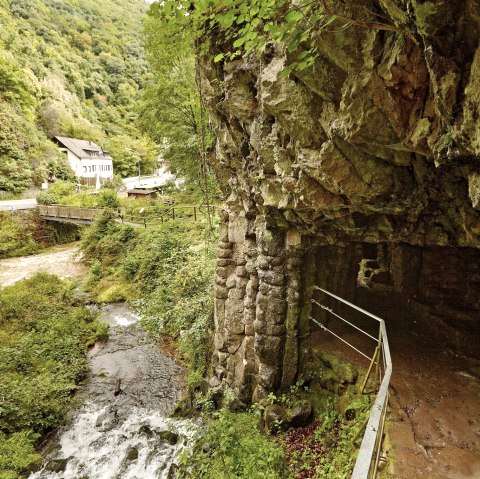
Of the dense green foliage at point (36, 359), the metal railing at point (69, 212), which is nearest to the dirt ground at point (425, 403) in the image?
the dense green foliage at point (36, 359)

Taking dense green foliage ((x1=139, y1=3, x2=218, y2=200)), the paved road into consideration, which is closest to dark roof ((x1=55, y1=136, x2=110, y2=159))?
the paved road

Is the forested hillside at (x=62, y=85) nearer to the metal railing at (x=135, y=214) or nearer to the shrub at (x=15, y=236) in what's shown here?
the shrub at (x=15, y=236)

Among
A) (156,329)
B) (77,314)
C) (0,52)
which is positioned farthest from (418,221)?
(0,52)

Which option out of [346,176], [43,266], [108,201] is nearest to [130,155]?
[108,201]

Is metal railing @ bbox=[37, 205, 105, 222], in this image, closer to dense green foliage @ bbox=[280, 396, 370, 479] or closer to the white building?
the white building

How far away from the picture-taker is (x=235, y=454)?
6836 mm

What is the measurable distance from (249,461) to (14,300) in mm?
14435

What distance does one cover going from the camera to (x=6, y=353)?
11.9 m

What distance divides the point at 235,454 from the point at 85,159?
44.7m

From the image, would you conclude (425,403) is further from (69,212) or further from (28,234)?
(28,234)

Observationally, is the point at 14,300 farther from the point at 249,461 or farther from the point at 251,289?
the point at 249,461

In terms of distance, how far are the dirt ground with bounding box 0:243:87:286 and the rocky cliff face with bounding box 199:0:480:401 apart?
16948 millimetres

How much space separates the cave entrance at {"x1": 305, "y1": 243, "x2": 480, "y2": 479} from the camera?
186 inches

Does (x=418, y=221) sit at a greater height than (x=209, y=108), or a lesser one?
lesser
